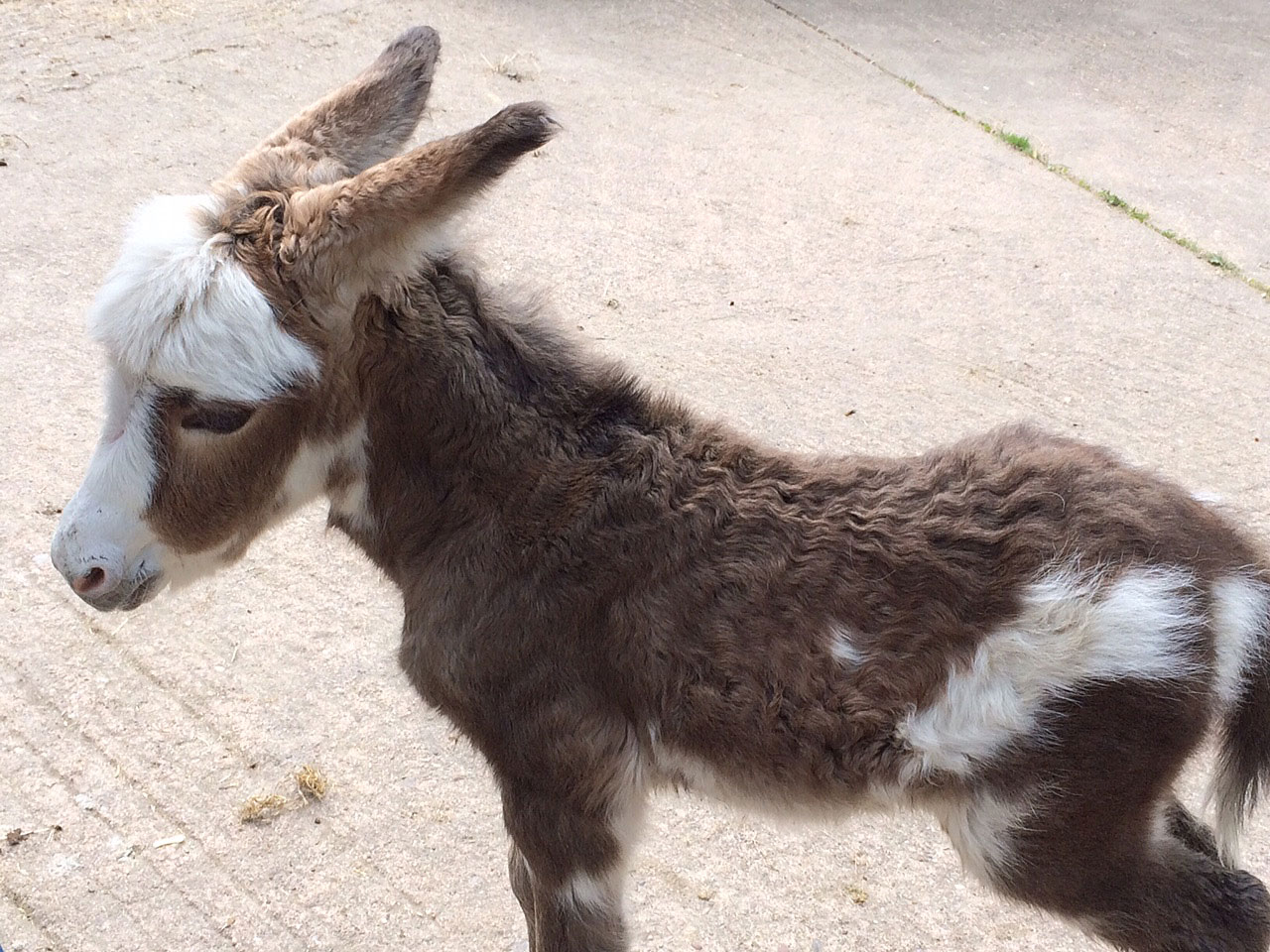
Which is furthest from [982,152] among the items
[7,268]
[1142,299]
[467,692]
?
[467,692]

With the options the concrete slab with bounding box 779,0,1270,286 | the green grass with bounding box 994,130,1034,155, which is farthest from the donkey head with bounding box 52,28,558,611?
the green grass with bounding box 994,130,1034,155

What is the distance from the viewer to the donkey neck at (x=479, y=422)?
7.80ft

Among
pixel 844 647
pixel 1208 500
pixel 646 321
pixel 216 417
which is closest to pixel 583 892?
pixel 844 647

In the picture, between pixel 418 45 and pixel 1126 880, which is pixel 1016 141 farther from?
pixel 1126 880

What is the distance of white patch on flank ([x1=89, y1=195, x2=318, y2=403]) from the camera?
7.11 feet

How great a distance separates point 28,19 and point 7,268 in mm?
2487

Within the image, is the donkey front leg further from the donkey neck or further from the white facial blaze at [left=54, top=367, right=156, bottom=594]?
the white facial blaze at [left=54, top=367, right=156, bottom=594]

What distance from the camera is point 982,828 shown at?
2254 millimetres

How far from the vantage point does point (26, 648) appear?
11.4 feet

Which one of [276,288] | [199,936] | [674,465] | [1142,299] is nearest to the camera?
[276,288]

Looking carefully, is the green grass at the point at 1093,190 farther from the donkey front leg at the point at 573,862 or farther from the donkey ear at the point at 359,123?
the donkey front leg at the point at 573,862

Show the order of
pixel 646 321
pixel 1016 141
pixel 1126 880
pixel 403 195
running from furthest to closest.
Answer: pixel 1016 141 → pixel 646 321 → pixel 1126 880 → pixel 403 195

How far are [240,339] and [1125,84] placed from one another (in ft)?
22.5

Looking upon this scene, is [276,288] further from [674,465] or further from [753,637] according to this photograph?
[753,637]
